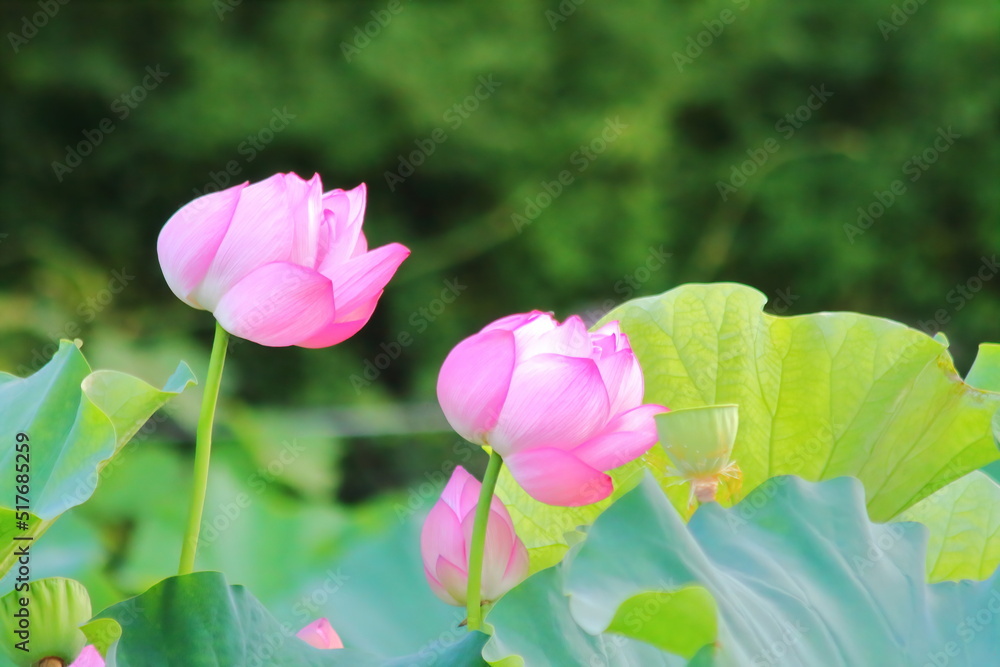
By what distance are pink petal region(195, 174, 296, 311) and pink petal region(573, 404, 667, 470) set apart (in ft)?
0.33

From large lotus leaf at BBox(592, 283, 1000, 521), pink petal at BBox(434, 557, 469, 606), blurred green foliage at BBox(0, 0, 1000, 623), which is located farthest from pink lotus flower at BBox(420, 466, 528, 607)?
blurred green foliage at BBox(0, 0, 1000, 623)

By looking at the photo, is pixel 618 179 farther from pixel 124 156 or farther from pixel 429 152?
pixel 124 156

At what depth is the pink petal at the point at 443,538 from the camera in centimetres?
30

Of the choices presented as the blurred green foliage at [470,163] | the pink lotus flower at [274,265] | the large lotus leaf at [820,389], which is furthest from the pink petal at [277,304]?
the blurred green foliage at [470,163]

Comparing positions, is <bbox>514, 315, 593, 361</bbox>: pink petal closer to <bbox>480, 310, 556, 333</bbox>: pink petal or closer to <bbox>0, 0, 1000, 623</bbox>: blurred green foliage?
<bbox>480, 310, 556, 333</bbox>: pink petal

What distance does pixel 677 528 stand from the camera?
0.27m

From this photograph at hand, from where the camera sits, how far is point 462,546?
0.30 metres

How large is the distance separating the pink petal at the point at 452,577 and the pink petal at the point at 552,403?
0.05m

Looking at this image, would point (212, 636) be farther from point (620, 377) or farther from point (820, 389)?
point (820, 389)

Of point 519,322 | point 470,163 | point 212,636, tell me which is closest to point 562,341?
point 519,322

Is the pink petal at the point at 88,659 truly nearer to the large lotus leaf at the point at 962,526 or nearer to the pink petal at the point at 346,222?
the pink petal at the point at 346,222

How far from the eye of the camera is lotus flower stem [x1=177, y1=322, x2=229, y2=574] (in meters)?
0.27

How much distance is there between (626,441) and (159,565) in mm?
885

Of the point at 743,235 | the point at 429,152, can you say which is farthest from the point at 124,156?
the point at 743,235
